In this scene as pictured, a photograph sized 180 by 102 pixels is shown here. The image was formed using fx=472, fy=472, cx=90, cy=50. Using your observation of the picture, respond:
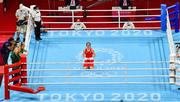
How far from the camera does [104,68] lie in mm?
12359

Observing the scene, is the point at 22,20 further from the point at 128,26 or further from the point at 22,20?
the point at 128,26

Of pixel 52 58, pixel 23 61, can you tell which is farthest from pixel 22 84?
pixel 52 58

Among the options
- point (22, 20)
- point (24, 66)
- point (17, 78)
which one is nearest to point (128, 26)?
point (22, 20)

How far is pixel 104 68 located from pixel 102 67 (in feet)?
0.47

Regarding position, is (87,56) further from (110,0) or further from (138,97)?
(110,0)

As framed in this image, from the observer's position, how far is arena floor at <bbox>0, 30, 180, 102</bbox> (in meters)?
11.0

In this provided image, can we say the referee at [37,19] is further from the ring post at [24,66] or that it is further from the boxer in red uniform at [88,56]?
the ring post at [24,66]

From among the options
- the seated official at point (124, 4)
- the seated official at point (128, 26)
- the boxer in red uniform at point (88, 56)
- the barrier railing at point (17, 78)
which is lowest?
the barrier railing at point (17, 78)

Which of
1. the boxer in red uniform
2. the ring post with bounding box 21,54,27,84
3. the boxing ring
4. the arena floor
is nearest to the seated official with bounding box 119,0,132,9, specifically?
the boxing ring

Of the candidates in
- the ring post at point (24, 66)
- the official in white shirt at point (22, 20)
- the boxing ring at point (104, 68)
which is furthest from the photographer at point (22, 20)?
the ring post at point (24, 66)

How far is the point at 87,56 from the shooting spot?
40.6ft

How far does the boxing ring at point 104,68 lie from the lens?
11.0 metres

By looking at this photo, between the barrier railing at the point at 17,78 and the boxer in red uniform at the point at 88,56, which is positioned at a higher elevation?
the boxer in red uniform at the point at 88,56

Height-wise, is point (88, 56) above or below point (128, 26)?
below
